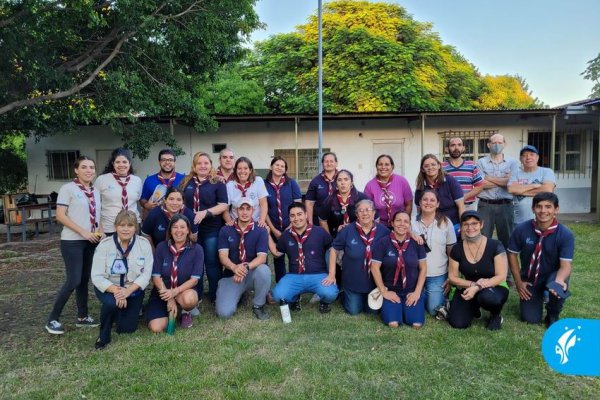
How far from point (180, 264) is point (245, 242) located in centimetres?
71

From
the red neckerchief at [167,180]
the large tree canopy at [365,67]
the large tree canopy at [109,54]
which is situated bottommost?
the red neckerchief at [167,180]

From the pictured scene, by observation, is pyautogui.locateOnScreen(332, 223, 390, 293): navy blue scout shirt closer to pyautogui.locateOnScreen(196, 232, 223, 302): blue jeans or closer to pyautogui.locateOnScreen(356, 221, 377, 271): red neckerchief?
pyautogui.locateOnScreen(356, 221, 377, 271): red neckerchief

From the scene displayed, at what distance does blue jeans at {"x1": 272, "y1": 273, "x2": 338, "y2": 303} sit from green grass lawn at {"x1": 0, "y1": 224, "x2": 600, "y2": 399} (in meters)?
0.19

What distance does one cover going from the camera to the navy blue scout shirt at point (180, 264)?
4.15m

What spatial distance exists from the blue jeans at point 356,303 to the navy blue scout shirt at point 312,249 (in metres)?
0.38

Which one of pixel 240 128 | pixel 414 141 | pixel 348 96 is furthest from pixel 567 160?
pixel 240 128

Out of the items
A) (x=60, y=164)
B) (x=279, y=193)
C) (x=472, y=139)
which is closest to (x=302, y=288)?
(x=279, y=193)

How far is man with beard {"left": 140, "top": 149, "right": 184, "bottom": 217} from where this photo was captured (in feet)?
15.2

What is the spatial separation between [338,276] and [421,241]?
1114mm

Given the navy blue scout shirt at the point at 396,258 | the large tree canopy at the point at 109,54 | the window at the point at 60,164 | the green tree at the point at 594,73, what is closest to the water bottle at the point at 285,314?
the navy blue scout shirt at the point at 396,258

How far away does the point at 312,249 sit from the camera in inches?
183

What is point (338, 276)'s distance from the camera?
193 inches

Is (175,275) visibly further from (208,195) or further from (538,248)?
(538,248)

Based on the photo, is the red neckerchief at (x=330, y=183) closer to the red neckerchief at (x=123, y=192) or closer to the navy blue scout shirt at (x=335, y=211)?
the navy blue scout shirt at (x=335, y=211)
